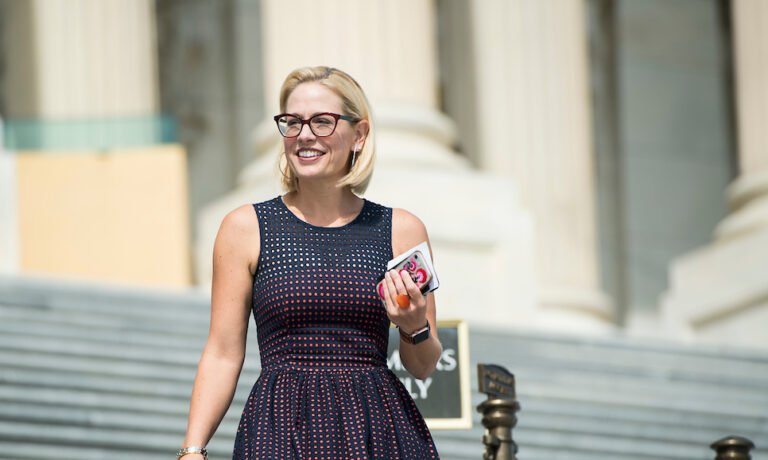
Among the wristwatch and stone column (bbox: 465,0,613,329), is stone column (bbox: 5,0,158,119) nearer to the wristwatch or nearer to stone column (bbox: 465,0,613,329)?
stone column (bbox: 465,0,613,329)

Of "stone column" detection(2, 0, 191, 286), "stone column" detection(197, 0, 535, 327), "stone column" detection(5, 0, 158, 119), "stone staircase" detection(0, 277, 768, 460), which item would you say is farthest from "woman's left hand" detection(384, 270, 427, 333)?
"stone column" detection(5, 0, 158, 119)

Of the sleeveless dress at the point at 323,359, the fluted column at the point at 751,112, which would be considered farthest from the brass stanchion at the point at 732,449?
the fluted column at the point at 751,112

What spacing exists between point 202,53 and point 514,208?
14.2 meters

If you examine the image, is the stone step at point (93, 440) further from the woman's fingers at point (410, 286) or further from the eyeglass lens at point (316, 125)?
the woman's fingers at point (410, 286)

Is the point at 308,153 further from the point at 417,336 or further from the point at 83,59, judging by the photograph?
the point at 83,59

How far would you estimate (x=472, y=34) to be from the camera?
86.8ft

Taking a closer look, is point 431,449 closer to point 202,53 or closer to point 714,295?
point 714,295

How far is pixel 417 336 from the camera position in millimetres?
6516

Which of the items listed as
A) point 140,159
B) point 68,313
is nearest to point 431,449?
point 68,313

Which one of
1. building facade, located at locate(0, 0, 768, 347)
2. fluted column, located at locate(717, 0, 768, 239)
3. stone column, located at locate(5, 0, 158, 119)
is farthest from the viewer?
stone column, located at locate(5, 0, 158, 119)

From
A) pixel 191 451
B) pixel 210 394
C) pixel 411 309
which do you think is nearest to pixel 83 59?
pixel 210 394

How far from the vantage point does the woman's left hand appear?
625cm

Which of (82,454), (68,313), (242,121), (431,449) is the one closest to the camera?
(431,449)

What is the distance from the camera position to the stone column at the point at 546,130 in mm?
25484
